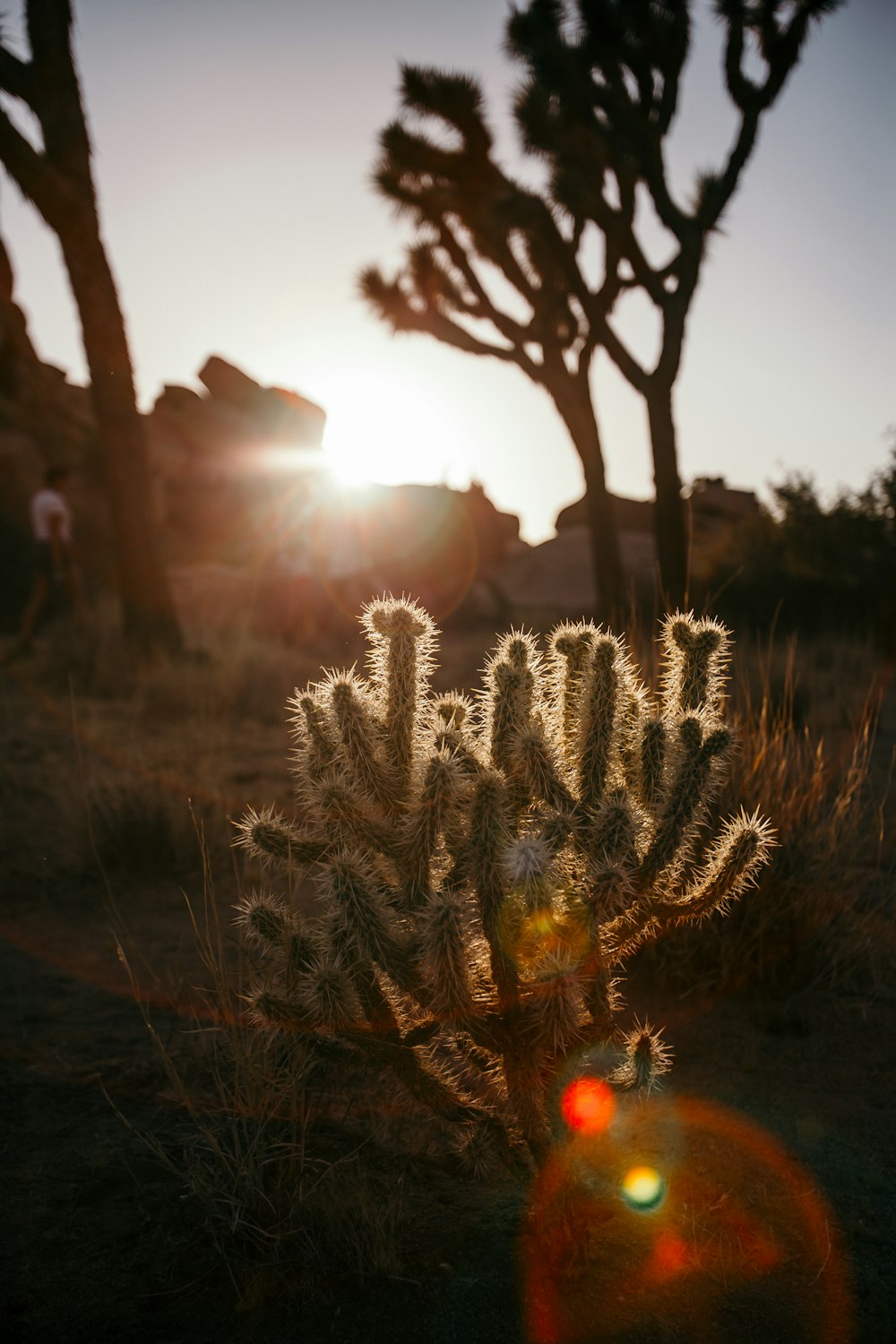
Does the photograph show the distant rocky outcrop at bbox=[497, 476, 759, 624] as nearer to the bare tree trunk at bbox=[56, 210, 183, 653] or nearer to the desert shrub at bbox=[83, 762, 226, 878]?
the bare tree trunk at bbox=[56, 210, 183, 653]

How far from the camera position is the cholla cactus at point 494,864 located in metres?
1.99

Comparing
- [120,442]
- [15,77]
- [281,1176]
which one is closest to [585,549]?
[120,442]

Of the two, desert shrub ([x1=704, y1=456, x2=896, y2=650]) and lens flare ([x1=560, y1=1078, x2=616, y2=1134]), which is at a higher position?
desert shrub ([x1=704, y1=456, x2=896, y2=650])

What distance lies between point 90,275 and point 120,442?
4.80 ft

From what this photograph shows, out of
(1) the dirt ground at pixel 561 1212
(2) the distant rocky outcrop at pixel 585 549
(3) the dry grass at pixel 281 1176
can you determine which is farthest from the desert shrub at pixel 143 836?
(2) the distant rocky outcrop at pixel 585 549

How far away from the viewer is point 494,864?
6.48 feet

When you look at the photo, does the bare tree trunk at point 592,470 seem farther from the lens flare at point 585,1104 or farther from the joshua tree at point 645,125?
the lens flare at point 585,1104

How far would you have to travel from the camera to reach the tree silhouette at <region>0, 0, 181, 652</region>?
27.0 feet

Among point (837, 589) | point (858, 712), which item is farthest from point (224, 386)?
point (858, 712)

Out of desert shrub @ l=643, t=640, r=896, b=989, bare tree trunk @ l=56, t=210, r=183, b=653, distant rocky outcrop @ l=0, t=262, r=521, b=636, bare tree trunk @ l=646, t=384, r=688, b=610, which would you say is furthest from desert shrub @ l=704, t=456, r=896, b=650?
desert shrub @ l=643, t=640, r=896, b=989

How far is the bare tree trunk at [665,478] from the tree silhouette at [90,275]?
589 cm

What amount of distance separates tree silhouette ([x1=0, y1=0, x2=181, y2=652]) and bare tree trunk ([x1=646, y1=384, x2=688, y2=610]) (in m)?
5.89

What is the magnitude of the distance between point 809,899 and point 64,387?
2877 cm

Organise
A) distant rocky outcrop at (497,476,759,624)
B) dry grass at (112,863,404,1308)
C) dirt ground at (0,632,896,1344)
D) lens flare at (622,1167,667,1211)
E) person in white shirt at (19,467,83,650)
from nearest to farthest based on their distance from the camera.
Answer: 1. dirt ground at (0,632,896,1344)
2. dry grass at (112,863,404,1308)
3. lens flare at (622,1167,667,1211)
4. person in white shirt at (19,467,83,650)
5. distant rocky outcrop at (497,476,759,624)
